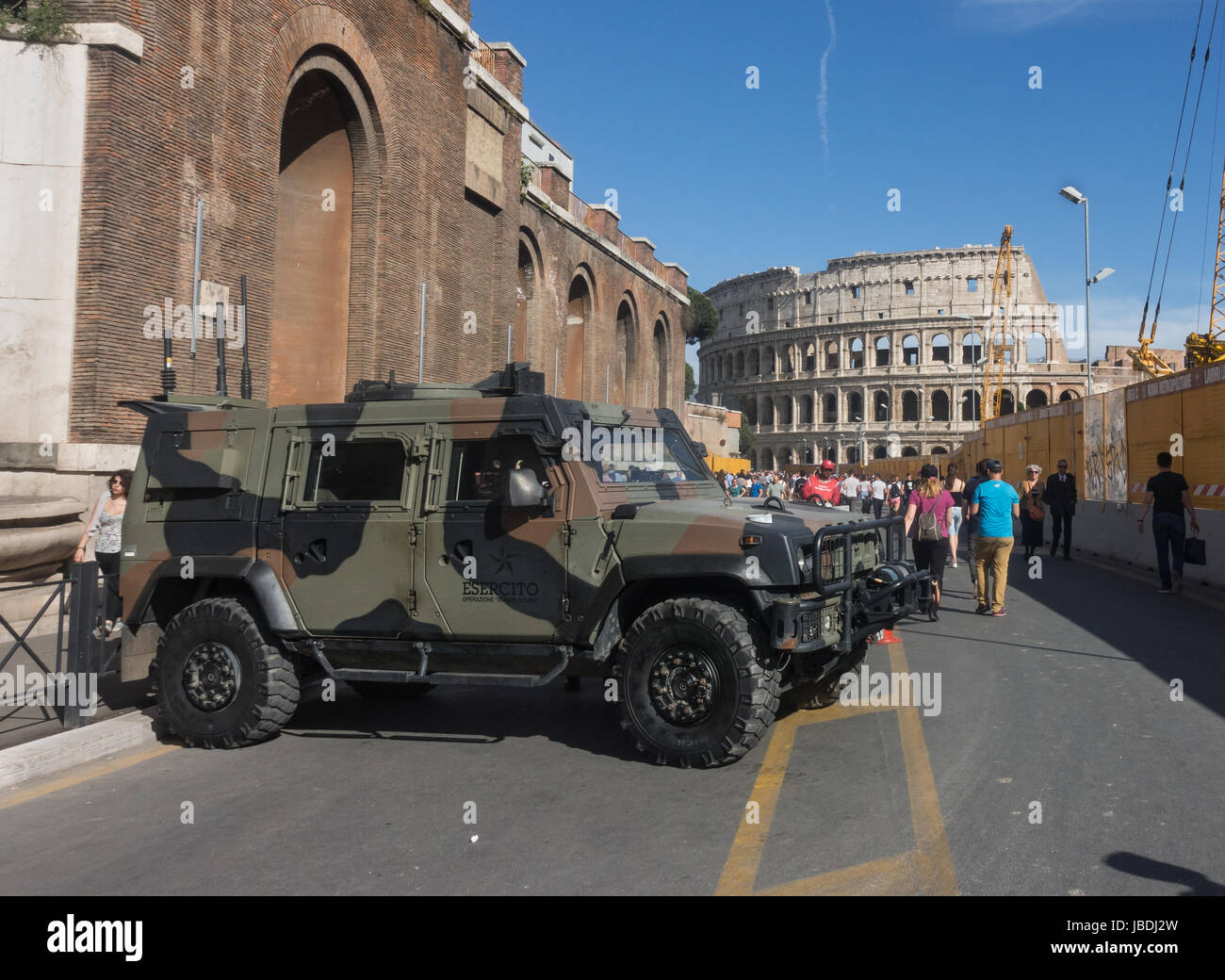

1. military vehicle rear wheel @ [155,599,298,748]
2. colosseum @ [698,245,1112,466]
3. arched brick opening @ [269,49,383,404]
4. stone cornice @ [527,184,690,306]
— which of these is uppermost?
colosseum @ [698,245,1112,466]

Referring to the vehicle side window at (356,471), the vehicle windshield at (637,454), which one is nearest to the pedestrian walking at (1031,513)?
the vehicle windshield at (637,454)

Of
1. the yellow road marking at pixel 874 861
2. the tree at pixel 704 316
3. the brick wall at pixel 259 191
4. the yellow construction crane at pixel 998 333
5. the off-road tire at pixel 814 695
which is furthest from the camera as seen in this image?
the tree at pixel 704 316

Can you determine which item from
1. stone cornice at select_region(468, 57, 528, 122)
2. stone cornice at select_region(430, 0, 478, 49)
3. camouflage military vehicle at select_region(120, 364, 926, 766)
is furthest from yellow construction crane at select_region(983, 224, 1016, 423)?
camouflage military vehicle at select_region(120, 364, 926, 766)

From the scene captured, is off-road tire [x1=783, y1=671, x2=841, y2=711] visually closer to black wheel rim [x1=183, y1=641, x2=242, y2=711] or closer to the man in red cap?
black wheel rim [x1=183, y1=641, x2=242, y2=711]

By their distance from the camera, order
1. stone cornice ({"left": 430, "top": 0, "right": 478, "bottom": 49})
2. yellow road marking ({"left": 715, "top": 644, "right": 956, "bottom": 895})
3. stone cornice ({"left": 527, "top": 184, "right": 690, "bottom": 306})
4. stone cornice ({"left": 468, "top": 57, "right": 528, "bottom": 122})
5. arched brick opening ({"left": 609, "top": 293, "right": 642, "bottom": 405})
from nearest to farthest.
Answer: yellow road marking ({"left": 715, "top": 644, "right": 956, "bottom": 895})
stone cornice ({"left": 430, "top": 0, "right": 478, "bottom": 49})
stone cornice ({"left": 468, "top": 57, "right": 528, "bottom": 122})
stone cornice ({"left": 527, "top": 184, "right": 690, "bottom": 306})
arched brick opening ({"left": 609, "top": 293, "right": 642, "bottom": 405})

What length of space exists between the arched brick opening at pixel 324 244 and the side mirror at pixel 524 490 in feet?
49.0

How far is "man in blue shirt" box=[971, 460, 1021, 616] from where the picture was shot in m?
12.0

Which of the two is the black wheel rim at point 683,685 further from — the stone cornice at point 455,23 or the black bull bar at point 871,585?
the stone cornice at point 455,23

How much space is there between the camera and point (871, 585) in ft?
23.0

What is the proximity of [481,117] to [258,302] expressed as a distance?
1147 cm

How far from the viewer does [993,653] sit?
32.3 feet

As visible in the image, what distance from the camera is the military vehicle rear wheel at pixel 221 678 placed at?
271 inches

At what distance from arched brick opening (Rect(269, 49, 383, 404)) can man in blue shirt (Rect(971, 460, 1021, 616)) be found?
12849 millimetres

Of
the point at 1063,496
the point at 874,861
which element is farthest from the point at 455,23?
the point at 874,861
